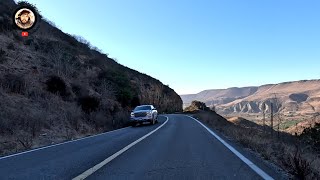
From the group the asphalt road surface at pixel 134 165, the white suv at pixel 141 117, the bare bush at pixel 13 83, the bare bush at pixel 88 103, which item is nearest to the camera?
the asphalt road surface at pixel 134 165

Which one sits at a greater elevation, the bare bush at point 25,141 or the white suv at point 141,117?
the white suv at point 141,117

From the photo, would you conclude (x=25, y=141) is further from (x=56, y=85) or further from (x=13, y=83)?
(x=56, y=85)

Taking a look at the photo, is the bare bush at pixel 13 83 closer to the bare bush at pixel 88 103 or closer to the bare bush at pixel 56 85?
the bare bush at pixel 56 85

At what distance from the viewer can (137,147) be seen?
44.2ft

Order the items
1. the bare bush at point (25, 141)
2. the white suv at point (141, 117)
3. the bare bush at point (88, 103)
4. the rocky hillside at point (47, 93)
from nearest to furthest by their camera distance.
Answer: the bare bush at point (25, 141) → the rocky hillside at point (47, 93) → the white suv at point (141, 117) → the bare bush at point (88, 103)

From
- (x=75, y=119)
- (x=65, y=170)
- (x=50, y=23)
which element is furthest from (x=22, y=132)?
(x=50, y=23)

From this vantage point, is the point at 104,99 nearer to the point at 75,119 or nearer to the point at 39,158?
the point at 75,119

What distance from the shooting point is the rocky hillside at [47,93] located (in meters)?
19.7

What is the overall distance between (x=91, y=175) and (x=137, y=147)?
5.45m

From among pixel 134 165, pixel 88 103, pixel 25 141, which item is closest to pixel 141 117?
pixel 88 103

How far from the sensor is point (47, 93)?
3066 centimetres

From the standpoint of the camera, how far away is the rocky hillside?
19.7m

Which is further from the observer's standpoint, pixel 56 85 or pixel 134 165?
pixel 56 85

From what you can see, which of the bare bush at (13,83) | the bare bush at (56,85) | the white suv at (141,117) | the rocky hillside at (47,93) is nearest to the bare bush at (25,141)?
the rocky hillside at (47,93)
